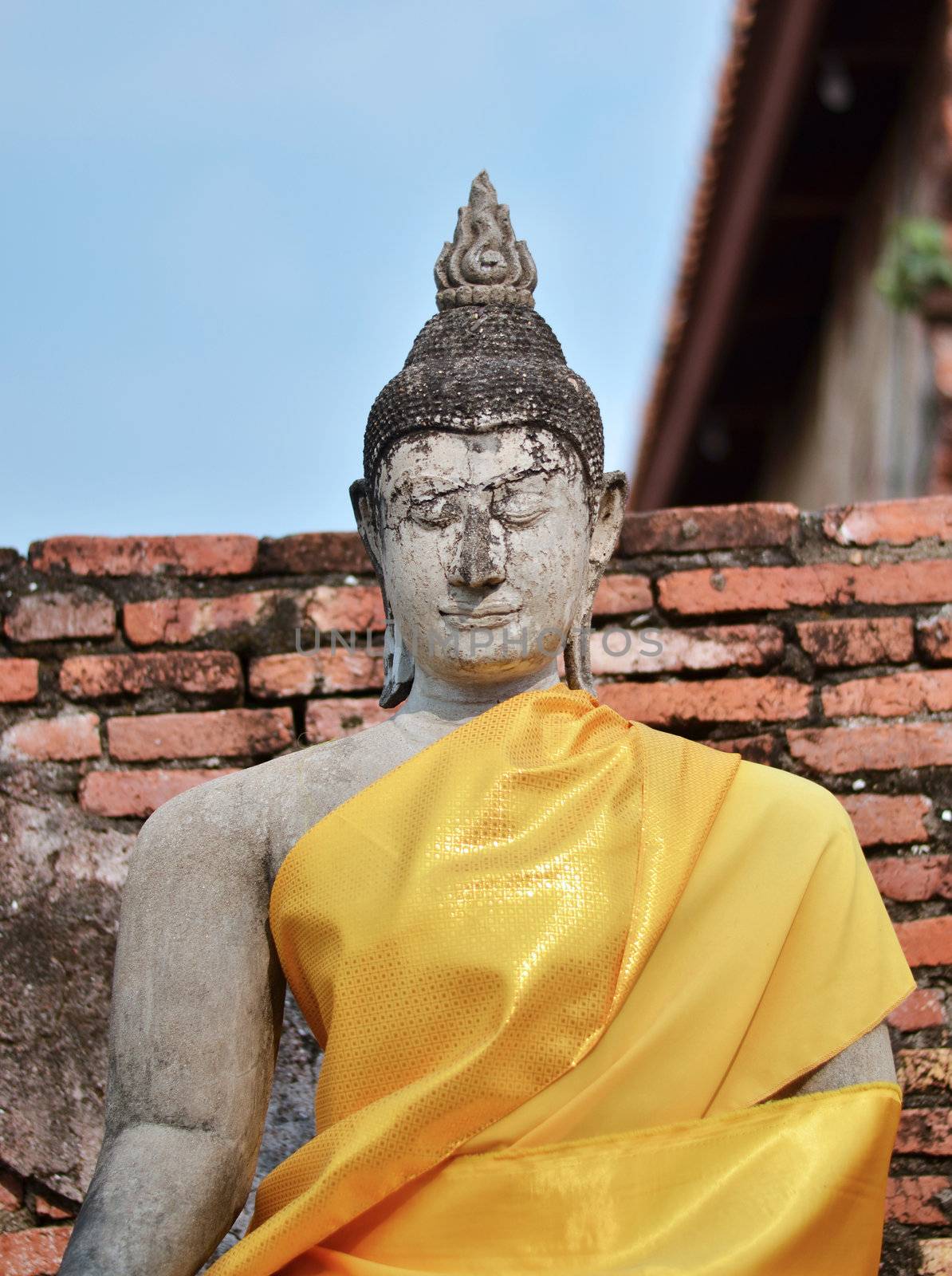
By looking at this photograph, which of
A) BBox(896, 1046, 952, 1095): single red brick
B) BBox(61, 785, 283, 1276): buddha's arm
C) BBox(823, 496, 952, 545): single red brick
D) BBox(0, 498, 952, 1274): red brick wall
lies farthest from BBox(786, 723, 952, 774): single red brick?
BBox(61, 785, 283, 1276): buddha's arm

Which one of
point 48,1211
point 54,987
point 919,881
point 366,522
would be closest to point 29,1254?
point 48,1211

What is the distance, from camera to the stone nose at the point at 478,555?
2.57m

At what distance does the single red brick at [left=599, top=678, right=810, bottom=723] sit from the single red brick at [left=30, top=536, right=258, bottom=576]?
81 centimetres

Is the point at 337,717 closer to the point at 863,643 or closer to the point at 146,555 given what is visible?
the point at 146,555

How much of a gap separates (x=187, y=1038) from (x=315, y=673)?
1.21m

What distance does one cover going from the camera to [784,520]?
3.64 m

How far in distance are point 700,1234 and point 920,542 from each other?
6.23ft

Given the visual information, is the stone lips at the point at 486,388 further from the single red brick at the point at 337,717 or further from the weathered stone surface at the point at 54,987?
the weathered stone surface at the point at 54,987

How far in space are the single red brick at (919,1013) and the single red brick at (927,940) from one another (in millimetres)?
62

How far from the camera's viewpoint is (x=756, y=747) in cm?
353

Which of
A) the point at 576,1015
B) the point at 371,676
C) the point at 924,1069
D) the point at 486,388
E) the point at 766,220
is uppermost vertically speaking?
the point at 766,220

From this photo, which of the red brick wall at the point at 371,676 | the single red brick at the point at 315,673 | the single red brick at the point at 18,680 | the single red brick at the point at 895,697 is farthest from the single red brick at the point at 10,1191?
the single red brick at the point at 895,697

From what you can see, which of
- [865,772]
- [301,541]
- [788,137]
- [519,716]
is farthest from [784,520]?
[788,137]

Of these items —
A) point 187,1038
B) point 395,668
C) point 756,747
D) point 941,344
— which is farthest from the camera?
point 941,344
